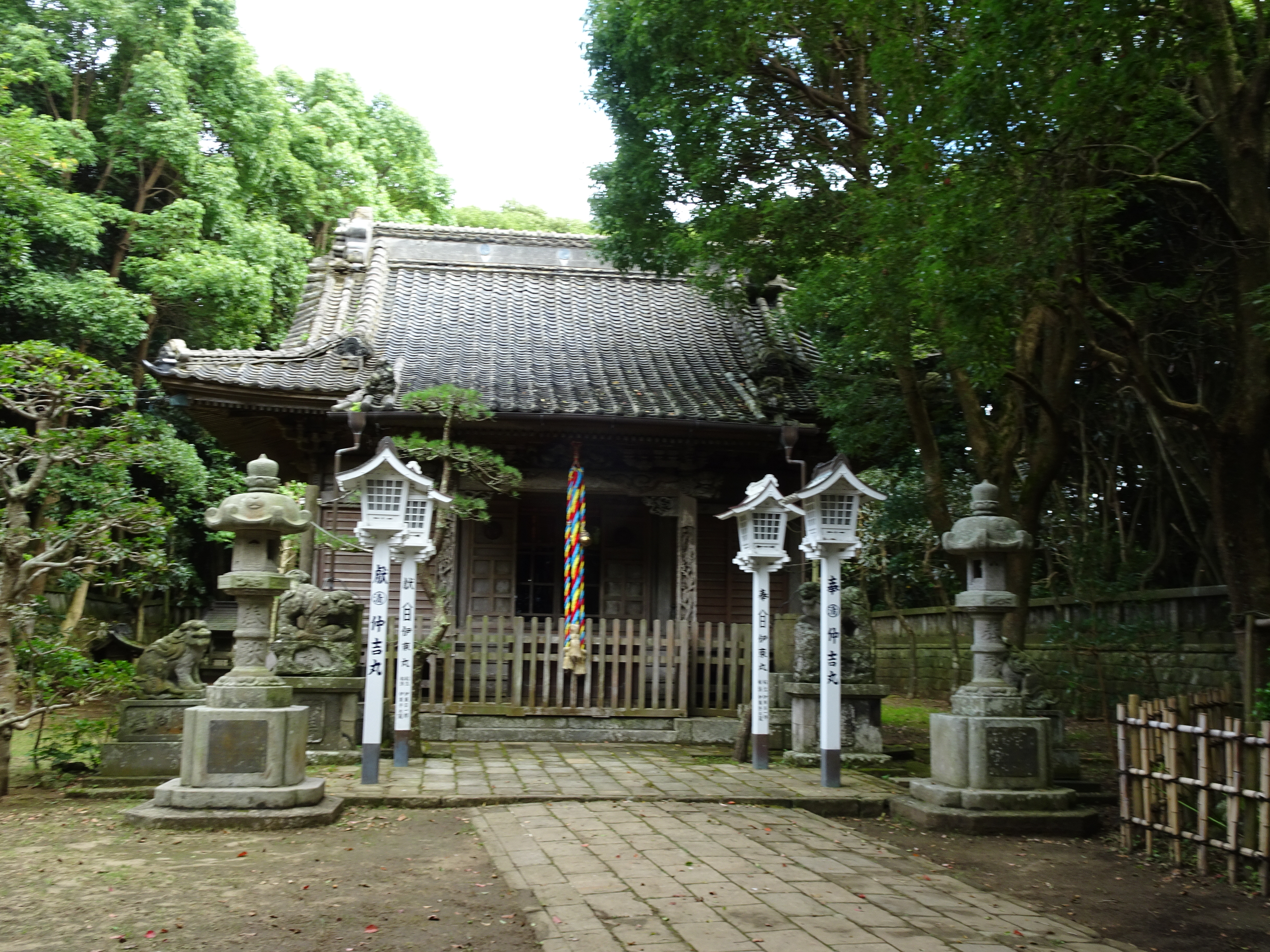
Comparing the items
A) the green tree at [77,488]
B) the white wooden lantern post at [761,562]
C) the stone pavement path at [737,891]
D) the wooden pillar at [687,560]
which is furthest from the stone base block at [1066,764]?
the green tree at [77,488]

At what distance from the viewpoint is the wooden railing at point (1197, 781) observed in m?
5.57

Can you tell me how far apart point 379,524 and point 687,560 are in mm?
5386

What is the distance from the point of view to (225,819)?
6.60 metres

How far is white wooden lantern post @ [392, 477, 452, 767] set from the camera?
900 centimetres

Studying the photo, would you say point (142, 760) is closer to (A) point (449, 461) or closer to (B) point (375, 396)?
(A) point (449, 461)

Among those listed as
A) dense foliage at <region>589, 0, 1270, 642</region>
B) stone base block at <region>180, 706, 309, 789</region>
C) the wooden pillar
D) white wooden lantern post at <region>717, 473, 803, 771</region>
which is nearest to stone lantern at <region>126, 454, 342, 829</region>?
stone base block at <region>180, 706, 309, 789</region>

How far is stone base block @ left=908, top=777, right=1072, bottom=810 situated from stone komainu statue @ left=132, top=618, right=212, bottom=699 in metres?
5.65

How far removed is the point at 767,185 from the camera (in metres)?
10.9

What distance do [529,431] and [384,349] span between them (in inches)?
111

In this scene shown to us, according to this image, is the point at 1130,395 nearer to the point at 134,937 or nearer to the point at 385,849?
the point at 385,849

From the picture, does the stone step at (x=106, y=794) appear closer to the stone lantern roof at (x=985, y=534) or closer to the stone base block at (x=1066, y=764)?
the stone lantern roof at (x=985, y=534)

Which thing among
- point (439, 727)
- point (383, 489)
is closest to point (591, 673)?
point (439, 727)

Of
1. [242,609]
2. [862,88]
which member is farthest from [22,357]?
[862,88]

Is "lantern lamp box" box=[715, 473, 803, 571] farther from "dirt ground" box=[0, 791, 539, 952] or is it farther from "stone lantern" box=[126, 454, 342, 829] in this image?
"stone lantern" box=[126, 454, 342, 829]
